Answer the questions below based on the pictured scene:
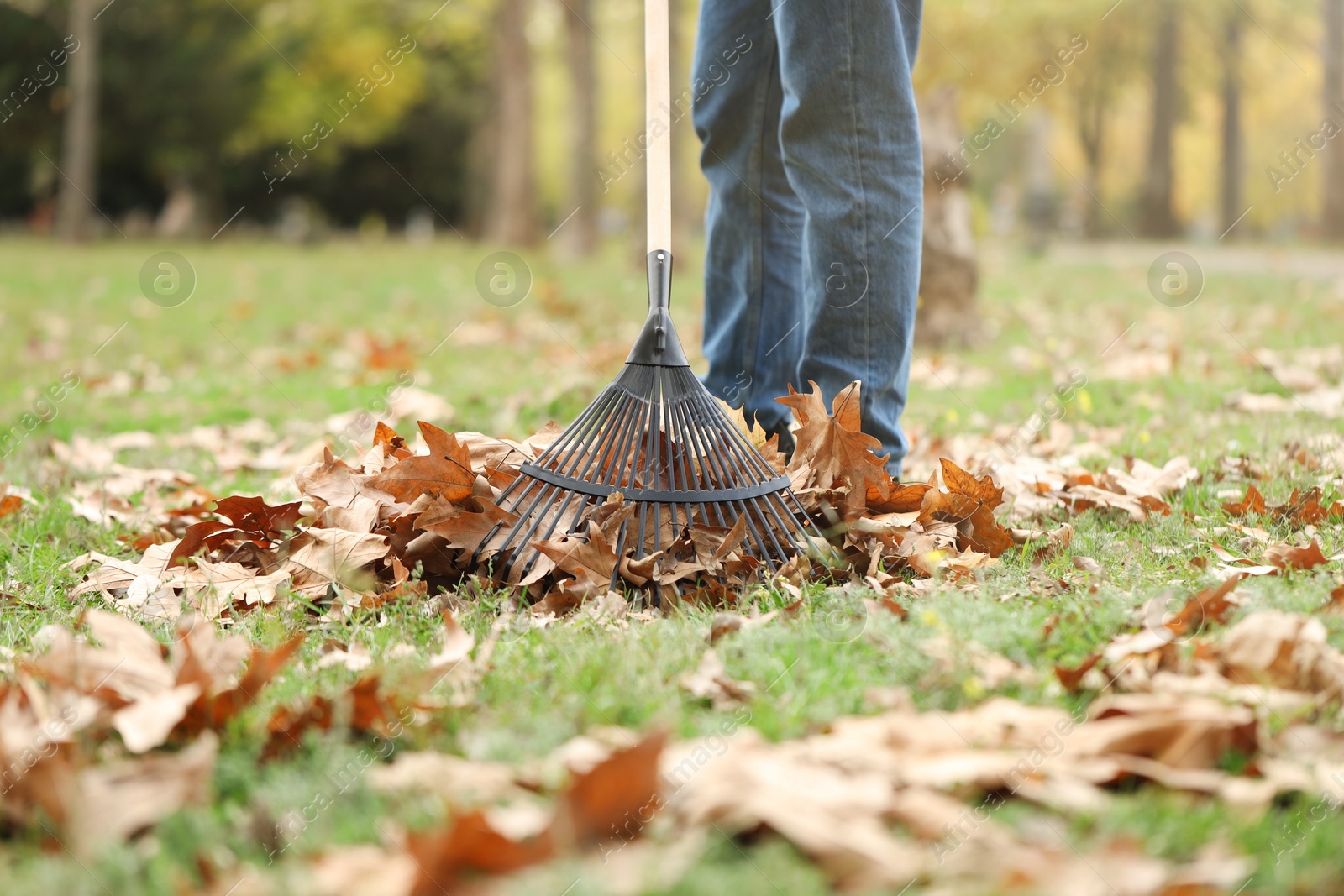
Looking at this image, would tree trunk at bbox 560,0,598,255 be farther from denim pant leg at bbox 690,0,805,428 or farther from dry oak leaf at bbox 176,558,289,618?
dry oak leaf at bbox 176,558,289,618

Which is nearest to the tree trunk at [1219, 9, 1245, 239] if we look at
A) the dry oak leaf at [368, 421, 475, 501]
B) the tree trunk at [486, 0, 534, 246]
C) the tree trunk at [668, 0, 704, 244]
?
the tree trunk at [668, 0, 704, 244]

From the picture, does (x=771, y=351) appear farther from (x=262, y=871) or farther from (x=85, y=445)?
(x=85, y=445)

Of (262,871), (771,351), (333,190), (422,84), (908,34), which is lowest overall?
(262,871)

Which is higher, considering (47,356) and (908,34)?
(908,34)

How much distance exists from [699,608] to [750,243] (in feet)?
3.78

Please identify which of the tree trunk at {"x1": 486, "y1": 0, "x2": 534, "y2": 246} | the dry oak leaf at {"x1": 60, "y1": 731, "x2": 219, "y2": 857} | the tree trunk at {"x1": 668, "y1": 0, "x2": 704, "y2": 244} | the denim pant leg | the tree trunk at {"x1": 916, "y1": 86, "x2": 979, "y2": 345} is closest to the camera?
the dry oak leaf at {"x1": 60, "y1": 731, "x2": 219, "y2": 857}

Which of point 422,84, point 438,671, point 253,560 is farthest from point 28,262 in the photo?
point 422,84

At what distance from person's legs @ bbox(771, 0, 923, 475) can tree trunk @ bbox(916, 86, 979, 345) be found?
3163 mm

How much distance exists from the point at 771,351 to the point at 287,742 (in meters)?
1.69

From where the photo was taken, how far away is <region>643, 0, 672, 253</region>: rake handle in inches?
84.4

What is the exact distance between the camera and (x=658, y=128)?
82.0 inches

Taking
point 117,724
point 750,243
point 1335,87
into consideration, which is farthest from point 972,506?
point 1335,87

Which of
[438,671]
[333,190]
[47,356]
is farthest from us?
[333,190]

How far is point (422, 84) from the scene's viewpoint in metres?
24.6
